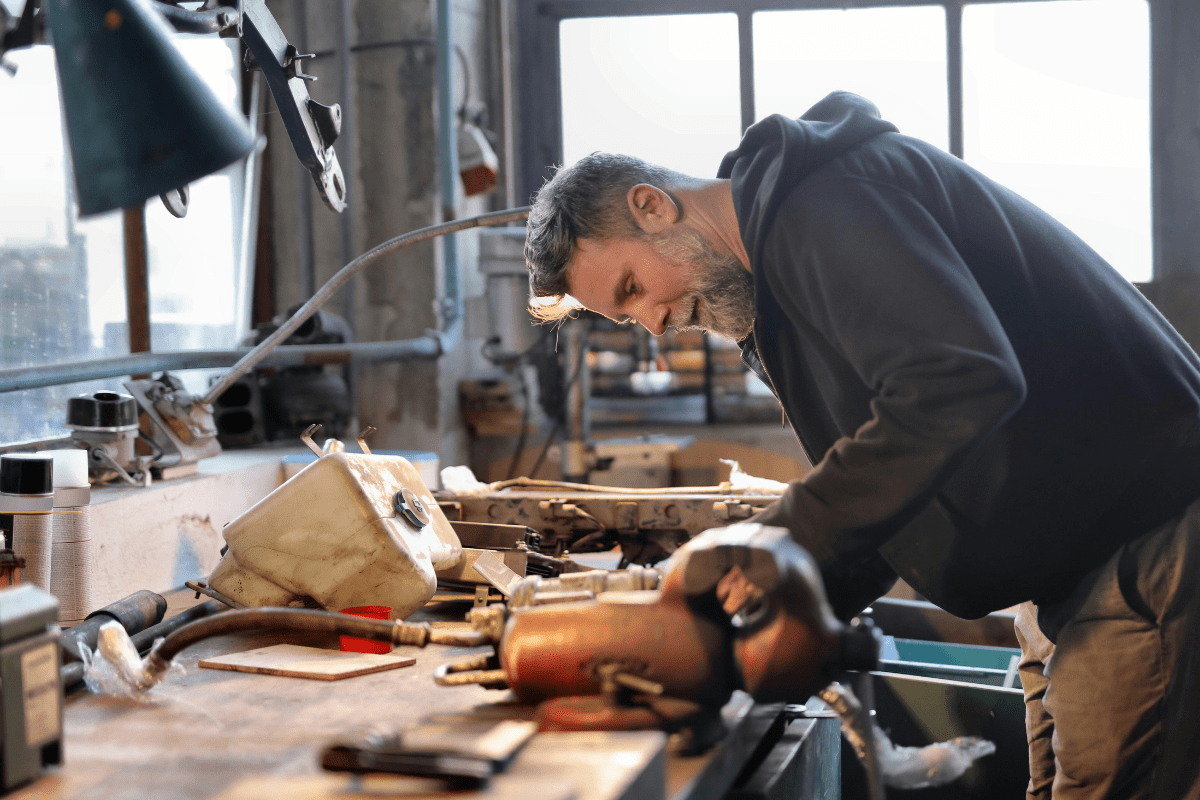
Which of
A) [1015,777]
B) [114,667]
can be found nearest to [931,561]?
[1015,777]

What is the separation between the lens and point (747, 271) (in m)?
1.49

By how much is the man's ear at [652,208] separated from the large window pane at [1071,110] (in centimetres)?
308

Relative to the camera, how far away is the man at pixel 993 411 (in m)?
1.10

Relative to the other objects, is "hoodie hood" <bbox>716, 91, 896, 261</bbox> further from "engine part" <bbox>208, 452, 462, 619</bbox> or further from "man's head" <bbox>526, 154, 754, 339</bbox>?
"engine part" <bbox>208, 452, 462, 619</bbox>

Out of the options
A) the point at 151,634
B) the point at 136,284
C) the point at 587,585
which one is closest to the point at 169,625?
the point at 151,634

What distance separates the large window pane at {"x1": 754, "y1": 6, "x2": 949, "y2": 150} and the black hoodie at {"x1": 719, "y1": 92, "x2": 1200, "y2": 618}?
2913 mm

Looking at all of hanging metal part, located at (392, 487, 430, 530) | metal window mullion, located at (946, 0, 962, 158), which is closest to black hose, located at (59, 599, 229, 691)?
hanging metal part, located at (392, 487, 430, 530)

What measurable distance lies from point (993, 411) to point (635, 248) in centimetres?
57

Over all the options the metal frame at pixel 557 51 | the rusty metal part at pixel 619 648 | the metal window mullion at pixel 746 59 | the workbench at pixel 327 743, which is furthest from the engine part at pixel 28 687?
the metal window mullion at pixel 746 59

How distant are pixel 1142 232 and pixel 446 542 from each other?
3.47 metres

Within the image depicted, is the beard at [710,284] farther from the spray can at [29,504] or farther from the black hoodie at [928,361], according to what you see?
the spray can at [29,504]

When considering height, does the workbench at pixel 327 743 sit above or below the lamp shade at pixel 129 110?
below

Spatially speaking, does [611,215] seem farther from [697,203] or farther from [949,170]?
[949,170]

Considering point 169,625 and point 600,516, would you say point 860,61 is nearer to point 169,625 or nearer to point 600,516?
point 600,516
